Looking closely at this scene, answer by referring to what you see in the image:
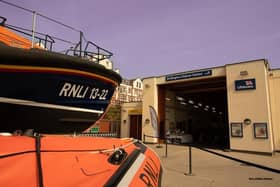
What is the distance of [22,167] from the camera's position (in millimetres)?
875

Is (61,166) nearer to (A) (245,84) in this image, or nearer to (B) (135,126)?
(A) (245,84)

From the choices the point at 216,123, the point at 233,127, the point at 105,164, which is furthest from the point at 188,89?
the point at 105,164

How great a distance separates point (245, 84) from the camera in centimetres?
1264

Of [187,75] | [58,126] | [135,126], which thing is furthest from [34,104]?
[135,126]

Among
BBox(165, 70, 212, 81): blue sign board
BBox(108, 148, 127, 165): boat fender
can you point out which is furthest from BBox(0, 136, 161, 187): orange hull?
BBox(165, 70, 212, 81): blue sign board

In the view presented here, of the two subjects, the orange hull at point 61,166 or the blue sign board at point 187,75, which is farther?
the blue sign board at point 187,75

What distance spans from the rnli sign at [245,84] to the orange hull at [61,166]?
41.9 ft

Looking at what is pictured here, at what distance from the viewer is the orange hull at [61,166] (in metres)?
0.86

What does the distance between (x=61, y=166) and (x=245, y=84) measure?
43.8ft

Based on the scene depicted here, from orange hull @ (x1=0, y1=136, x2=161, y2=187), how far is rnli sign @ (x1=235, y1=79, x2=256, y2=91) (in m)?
12.8

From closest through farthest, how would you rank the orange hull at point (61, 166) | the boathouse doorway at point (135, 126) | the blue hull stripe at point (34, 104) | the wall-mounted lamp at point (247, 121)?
the orange hull at point (61, 166) → the blue hull stripe at point (34, 104) → the wall-mounted lamp at point (247, 121) → the boathouse doorway at point (135, 126)

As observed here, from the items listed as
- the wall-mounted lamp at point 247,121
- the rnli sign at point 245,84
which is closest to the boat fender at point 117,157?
the wall-mounted lamp at point 247,121

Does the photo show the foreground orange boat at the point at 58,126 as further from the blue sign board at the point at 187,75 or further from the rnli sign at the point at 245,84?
the blue sign board at the point at 187,75

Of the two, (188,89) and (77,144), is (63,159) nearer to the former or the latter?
(77,144)
